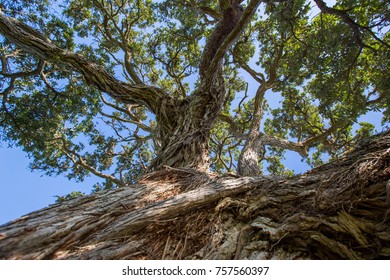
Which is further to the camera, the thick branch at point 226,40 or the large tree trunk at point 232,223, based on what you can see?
the thick branch at point 226,40

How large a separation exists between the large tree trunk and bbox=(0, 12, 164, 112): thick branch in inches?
78.9

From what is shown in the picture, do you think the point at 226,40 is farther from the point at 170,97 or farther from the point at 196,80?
the point at 196,80

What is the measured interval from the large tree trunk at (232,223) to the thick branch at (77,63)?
2004mm

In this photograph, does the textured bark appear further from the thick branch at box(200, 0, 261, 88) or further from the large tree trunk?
the large tree trunk

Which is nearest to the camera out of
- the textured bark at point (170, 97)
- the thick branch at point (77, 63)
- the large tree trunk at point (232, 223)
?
the large tree trunk at point (232, 223)

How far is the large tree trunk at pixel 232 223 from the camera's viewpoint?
1431 mm

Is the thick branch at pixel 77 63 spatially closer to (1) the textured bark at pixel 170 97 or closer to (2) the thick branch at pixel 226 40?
(1) the textured bark at pixel 170 97

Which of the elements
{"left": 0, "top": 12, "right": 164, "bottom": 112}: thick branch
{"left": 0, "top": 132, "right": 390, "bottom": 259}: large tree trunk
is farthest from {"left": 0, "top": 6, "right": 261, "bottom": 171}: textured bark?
{"left": 0, "top": 132, "right": 390, "bottom": 259}: large tree trunk

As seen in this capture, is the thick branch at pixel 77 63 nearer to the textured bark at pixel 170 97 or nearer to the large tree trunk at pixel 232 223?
the textured bark at pixel 170 97

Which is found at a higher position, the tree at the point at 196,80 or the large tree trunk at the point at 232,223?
the tree at the point at 196,80

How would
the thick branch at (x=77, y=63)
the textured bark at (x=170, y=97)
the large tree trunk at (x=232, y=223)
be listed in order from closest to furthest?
the large tree trunk at (x=232, y=223)
the textured bark at (x=170, y=97)
the thick branch at (x=77, y=63)

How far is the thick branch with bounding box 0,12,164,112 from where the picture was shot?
10.7 feet

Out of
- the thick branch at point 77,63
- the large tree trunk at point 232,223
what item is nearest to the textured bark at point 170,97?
the thick branch at point 77,63
